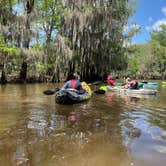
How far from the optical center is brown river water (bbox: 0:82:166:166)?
186 inches

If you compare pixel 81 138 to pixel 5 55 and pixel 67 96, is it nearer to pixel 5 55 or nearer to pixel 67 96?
pixel 67 96

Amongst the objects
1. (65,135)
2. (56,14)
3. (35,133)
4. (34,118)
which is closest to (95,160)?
(65,135)

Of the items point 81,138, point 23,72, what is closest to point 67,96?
point 81,138

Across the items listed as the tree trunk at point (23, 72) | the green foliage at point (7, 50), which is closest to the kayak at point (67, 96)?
the green foliage at point (7, 50)

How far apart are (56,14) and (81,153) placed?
23231mm

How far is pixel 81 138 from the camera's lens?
20.1 feet

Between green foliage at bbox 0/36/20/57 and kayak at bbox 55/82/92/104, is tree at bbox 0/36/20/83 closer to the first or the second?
green foliage at bbox 0/36/20/57

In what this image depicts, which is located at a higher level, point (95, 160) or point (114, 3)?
point (114, 3)

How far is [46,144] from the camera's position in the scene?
18.2 ft

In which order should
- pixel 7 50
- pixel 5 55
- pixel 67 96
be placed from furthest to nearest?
pixel 5 55, pixel 7 50, pixel 67 96

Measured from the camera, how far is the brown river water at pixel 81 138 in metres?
4.73

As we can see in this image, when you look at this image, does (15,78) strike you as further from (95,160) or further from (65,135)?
(95,160)

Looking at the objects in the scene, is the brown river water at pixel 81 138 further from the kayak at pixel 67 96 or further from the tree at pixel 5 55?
the tree at pixel 5 55

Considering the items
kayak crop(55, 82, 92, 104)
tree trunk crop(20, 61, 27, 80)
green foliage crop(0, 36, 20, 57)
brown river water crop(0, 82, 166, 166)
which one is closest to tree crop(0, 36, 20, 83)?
green foliage crop(0, 36, 20, 57)
